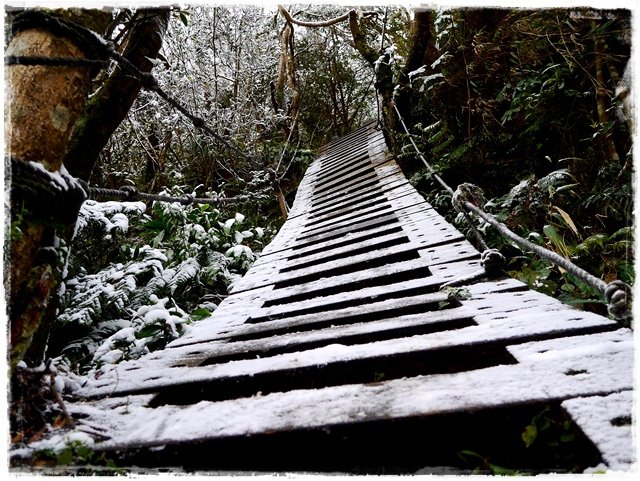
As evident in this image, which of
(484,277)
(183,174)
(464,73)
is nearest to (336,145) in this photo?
(183,174)

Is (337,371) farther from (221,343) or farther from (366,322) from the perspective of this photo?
(221,343)

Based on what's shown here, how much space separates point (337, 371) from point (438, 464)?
42 cm

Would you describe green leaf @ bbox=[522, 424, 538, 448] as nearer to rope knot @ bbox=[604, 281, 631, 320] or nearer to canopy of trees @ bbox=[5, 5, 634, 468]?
rope knot @ bbox=[604, 281, 631, 320]

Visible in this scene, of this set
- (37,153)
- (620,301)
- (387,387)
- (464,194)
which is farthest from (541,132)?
(37,153)

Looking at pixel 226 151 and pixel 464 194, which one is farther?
pixel 226 151

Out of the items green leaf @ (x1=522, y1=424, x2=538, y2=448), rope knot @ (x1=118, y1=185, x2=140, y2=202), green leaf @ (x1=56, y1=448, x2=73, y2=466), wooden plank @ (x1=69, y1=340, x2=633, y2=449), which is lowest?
green leaf @ (x1=522, y1=424, x2=538, y2=448)

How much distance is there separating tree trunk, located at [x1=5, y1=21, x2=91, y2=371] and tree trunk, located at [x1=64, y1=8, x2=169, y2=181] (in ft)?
2.93

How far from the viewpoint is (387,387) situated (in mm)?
1035

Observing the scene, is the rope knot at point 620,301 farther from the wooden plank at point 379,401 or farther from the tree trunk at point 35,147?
the tree trunk at point 35,147

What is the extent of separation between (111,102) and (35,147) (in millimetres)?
1214

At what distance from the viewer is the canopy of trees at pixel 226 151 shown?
128cm

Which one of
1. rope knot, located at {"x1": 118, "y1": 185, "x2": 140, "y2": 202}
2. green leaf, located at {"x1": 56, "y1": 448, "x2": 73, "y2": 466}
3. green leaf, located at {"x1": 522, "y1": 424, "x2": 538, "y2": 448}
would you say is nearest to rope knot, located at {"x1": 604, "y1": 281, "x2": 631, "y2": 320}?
green leaf, located at {"x1": 522, "y1": 424, "x2": 538, "y2": 448}

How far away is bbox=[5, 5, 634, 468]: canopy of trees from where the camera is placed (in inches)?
50.3

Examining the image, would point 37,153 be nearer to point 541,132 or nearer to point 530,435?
point 530,435
